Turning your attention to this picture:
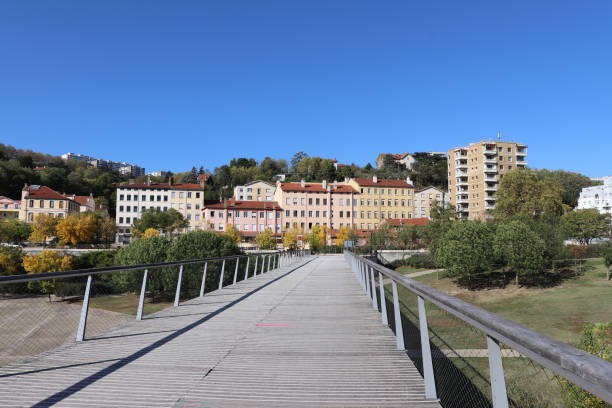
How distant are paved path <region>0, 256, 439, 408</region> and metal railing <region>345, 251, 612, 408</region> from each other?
0.39 metres

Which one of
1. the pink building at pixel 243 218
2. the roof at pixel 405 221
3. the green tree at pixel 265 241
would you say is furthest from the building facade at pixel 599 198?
the green tree at pixel 265 241

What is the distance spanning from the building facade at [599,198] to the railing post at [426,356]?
110 meters

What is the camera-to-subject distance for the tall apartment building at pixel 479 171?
299 feet

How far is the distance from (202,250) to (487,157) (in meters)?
73.3

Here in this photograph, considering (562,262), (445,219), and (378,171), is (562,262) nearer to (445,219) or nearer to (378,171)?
(445,219)

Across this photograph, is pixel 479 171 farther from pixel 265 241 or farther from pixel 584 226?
pixel 265 241

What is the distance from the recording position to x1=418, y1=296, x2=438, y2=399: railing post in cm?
343

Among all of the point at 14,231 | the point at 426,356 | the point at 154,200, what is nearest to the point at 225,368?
the point at 426,356

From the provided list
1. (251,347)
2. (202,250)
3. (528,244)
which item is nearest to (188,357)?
(251,347)

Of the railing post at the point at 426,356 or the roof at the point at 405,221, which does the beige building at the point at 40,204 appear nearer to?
the roof at the point at 405,221

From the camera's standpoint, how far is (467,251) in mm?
47688

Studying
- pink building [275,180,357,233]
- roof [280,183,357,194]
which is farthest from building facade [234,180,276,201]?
roof [280,183,357,194]

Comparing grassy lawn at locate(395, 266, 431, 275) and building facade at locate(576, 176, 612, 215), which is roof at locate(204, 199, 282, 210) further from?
building facade at locate(576, 176, 612, 215)

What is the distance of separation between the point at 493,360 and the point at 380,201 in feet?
294
